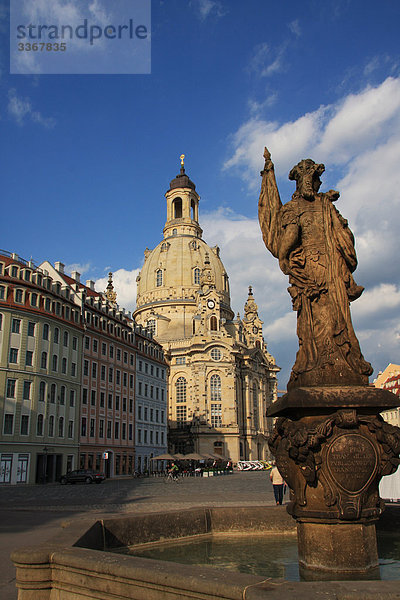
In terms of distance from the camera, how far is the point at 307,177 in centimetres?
962

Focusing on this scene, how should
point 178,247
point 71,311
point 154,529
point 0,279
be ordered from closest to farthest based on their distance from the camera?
point 154,529
point 0,279
point 71,311
point 178,247

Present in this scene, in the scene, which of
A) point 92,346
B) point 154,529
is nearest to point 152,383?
point 92,346

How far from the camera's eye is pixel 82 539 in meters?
7.83

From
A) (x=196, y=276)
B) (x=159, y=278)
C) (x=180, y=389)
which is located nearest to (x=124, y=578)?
(x=180, y=389)

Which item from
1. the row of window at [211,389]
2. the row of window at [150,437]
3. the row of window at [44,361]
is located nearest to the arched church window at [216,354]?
the row of window at [211,389]

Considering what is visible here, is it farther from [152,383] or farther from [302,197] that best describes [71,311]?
[302,197]

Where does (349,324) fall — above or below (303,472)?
above

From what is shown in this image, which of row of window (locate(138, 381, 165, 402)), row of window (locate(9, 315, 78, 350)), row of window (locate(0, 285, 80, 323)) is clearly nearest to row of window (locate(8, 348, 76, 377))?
row of window (locate(9, 315, 78, 350))

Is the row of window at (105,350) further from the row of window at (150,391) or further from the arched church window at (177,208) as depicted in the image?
the arched church window at (177,208)

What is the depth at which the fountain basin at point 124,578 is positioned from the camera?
469 centimetres

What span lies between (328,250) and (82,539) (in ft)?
19.1

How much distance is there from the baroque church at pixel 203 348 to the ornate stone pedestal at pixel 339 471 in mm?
86655

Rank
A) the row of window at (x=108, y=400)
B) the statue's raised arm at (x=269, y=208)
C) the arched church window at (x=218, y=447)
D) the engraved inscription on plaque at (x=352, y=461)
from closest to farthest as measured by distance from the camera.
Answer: the engraved inscription on plaque at (x=352, y=461) < the statue's raised arm at (x=269, y=208) < the row of window at (x=108, y=400) < the arched church window at (x=218, y=447)

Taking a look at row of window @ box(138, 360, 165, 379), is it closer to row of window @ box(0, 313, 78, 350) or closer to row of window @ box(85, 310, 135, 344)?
row of window @ box(85, 310, 135, 344)
